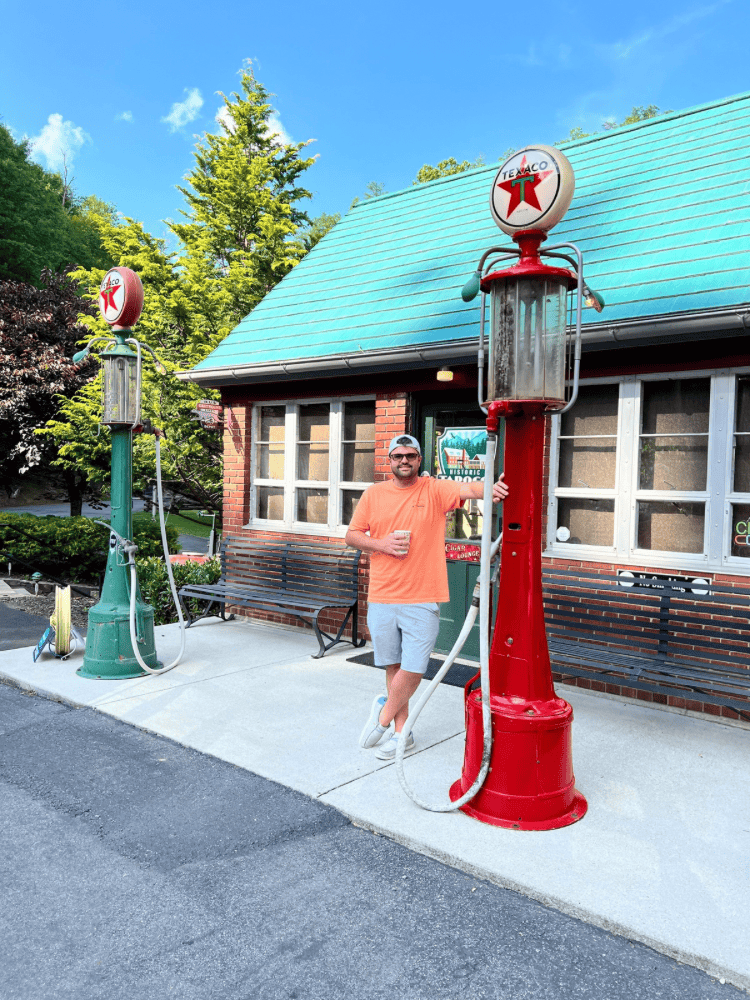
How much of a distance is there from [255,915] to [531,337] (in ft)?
9.19

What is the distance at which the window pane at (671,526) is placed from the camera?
5539 mm

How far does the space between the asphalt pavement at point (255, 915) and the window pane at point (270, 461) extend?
467 cm

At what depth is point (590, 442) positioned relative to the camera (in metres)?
6.02

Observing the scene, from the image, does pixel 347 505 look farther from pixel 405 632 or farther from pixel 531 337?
pixel 531 337

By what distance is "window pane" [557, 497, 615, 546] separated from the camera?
595 centimetres

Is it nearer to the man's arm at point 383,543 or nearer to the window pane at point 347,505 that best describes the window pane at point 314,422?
the window pane at point 347,505

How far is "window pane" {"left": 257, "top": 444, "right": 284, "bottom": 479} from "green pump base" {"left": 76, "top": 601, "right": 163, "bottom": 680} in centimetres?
271

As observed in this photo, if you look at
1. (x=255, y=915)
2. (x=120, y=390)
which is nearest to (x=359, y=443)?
(x=120, y=390)

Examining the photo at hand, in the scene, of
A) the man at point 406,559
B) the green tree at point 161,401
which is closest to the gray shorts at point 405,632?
the man at point 406,559

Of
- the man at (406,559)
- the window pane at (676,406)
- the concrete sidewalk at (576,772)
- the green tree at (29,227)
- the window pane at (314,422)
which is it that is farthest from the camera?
the green tree at (29,227)

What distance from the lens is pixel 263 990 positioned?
8.14 ft

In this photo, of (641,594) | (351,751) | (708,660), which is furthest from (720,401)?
(351,751)

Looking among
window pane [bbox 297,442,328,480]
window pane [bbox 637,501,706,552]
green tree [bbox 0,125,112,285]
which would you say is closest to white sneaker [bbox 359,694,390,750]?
window pane [bbox 637,501,706,552]

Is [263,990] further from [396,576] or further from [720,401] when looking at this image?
[720,401]
